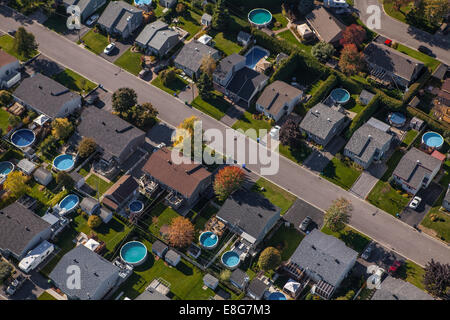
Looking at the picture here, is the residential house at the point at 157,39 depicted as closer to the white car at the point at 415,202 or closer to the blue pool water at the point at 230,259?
the blue pool water at the point at 230,259

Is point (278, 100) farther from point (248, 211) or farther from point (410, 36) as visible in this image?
point (410, 36)

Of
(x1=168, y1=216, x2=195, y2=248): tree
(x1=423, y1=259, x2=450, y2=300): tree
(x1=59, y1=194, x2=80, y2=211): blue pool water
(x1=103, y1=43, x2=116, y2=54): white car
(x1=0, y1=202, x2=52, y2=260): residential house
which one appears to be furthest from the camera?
(x1=103, y1=43, x2=116, y2=54): white car

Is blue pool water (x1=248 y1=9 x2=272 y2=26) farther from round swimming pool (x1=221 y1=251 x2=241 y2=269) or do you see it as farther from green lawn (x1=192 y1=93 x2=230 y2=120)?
round swimming pool (x1=221 y1=251 x2=241 y2=269)

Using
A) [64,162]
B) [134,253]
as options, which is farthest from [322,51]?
[134,253]

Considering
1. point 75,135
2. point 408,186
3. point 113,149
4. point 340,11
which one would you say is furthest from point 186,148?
point 340,11

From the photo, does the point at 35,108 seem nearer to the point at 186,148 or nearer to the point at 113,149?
the point at 113,149

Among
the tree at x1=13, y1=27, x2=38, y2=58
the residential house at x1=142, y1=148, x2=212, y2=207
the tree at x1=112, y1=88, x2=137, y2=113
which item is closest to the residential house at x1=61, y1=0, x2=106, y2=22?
the tree at x1=13, y1=27, x2=38, y2=58
